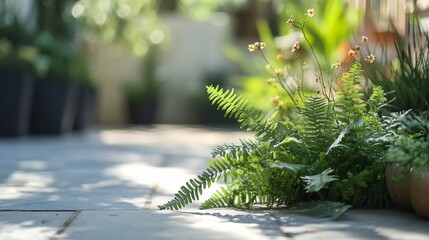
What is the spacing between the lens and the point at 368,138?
9.06ft

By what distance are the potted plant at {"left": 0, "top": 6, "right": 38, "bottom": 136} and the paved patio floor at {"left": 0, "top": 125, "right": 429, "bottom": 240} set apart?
7.96ft

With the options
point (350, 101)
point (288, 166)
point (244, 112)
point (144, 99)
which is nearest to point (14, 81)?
point (144, 99)

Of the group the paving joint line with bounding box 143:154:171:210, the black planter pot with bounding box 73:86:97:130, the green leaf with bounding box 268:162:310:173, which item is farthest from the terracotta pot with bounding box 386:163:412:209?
the black planter pot with bounding box 73:86:97:130

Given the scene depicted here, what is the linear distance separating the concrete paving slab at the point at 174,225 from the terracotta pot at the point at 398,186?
423 mm

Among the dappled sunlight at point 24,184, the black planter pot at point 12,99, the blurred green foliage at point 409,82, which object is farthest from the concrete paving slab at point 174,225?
the black planter pot at point 12,99

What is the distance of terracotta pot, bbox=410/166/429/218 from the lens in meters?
2.36

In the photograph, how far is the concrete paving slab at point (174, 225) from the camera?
219 cm

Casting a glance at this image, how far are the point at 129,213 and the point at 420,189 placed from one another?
A: 3.20 ft

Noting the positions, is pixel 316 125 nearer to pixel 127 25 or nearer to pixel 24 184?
pixel 24 184

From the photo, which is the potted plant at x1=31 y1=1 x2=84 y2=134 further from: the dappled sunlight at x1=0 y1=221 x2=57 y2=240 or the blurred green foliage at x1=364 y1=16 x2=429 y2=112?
the dappled sunlight at x1=0 y1=221 x2=57 y2=240

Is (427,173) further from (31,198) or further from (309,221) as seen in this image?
(31,198)

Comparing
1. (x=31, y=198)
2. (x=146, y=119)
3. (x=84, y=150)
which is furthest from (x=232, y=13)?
(x=31, y=198)

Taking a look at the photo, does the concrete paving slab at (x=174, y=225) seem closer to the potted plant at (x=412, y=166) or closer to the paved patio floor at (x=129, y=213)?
the paved patio floor at (x=129, y=213)

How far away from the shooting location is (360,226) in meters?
2.32
